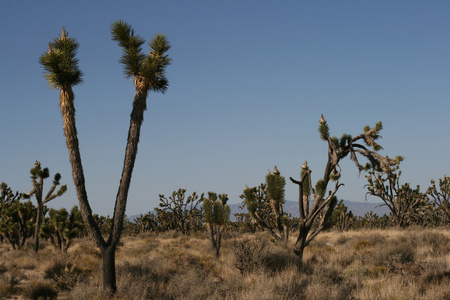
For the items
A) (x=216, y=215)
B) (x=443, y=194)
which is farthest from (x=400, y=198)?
(x=216, y=215)

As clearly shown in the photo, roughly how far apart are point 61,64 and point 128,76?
203 centimetres

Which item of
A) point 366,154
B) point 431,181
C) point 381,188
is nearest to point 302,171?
point 366,154

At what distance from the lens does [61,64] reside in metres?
12.1

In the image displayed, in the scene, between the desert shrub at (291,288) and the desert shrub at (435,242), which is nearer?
the desert shrub at (291,288)

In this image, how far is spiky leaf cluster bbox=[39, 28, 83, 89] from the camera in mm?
11961

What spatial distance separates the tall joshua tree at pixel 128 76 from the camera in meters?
11.9

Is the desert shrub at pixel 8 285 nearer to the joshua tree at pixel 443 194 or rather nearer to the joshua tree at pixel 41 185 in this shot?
the joshua tree at pixel 41 185

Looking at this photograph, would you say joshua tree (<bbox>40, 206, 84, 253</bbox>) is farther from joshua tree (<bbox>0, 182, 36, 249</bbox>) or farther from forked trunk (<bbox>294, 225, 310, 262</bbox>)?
forked trunk (<bbox>294, 225, 310, 262</bbox>)

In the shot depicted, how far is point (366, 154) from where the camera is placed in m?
14.0

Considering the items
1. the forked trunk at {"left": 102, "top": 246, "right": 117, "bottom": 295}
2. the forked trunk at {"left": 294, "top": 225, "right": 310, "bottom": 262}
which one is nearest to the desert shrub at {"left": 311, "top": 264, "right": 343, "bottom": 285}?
the forked trunk at {"left": 294, "top": 225, "right": 310, "bottom": 262}

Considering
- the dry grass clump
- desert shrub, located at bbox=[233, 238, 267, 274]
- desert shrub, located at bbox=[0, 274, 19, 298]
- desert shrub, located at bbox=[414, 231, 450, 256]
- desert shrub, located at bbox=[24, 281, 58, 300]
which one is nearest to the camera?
the dry grass clump

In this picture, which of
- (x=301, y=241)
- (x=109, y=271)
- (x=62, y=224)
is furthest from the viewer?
(x=62, y=224)

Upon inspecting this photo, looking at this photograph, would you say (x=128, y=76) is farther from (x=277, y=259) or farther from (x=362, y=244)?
(x=362, y=244)

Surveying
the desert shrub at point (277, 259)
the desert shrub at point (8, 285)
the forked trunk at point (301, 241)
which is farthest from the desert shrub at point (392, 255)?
the desert shrub at point (8, 285)
